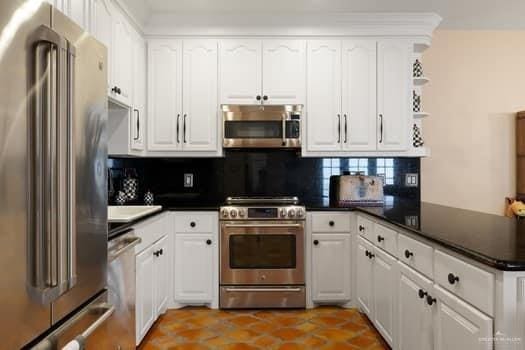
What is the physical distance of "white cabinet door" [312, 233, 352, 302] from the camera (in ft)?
10.7

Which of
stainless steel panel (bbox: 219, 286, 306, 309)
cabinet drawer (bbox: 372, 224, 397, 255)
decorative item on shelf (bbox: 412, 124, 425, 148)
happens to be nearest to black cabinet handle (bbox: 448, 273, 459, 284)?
cabinet drawer (bbox: 372, 224, 397, 255)

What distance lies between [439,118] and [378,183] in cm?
120

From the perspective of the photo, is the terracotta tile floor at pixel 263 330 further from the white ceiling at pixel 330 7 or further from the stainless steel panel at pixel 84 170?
the white ceiling at pixel 330 7

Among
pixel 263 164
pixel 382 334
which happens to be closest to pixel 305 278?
pixel 382 334

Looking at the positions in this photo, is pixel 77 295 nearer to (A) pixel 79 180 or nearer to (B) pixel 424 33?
(A) pixel 79 180

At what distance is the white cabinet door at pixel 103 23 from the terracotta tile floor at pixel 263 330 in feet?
5.91

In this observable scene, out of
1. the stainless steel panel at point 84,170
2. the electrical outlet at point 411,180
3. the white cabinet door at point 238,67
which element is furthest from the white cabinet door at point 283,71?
the stainless steel panel at point 84,170

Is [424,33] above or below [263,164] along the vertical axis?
above

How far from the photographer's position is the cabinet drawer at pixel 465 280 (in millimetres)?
1319

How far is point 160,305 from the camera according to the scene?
9.95 feet

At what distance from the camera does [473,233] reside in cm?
172

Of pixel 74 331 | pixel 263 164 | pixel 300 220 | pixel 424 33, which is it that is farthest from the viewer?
pixel 263 164

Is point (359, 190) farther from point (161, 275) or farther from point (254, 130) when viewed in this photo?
point (161, 275)

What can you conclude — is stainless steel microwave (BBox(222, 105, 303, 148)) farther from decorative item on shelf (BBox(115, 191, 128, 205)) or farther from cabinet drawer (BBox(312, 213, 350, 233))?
decorative item on shelf (BBox(115, 191, 128, 205))
